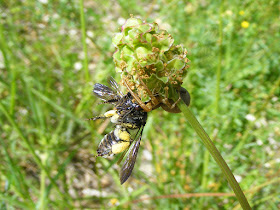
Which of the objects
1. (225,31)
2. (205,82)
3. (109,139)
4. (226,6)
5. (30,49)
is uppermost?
(30,49)

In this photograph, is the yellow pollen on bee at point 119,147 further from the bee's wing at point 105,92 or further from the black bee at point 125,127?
the bee's wing at point 105,92

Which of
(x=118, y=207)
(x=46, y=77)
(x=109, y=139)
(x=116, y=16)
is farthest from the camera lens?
(x=116, y=16)

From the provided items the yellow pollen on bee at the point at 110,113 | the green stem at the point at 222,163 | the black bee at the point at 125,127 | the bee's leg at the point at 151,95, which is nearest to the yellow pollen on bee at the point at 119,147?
the black bee at the point at 125,127

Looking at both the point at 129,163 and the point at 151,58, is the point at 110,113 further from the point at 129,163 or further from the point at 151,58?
the point at 151,58

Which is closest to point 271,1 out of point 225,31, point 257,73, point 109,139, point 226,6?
point 225,31

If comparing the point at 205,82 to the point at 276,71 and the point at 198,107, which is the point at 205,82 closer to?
the point at 198,107

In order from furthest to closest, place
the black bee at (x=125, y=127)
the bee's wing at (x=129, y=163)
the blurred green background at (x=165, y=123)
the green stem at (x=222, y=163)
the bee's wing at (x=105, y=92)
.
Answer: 1. the blurred green background at (x=165, y=123)
2. the bee's wing at (x=105, y=92)
3. the black bee at (x=125, y=127)
4. the bee's wing at (x=129, y=163)
5. the green stem at (x=222, y=163)

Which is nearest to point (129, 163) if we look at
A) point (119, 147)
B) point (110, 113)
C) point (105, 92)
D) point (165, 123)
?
point (119, 147)
